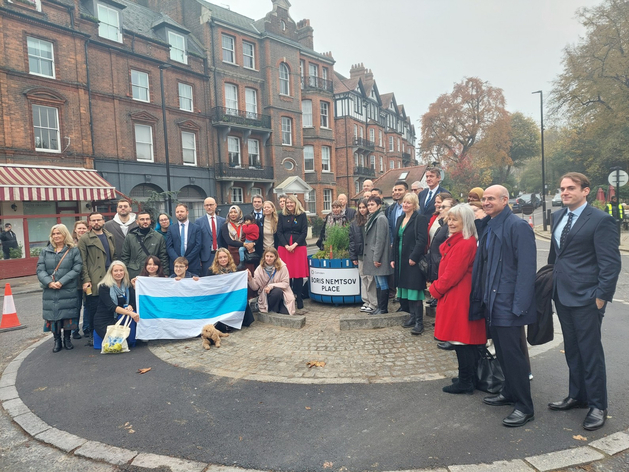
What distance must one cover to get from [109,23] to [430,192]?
70.3ft

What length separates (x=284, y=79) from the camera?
100 feet

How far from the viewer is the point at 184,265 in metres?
6.55

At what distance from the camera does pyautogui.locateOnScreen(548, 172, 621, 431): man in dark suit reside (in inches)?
130

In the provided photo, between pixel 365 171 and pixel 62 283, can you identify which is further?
pixel 365 171

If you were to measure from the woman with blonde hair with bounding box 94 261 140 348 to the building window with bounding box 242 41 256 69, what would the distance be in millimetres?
25597

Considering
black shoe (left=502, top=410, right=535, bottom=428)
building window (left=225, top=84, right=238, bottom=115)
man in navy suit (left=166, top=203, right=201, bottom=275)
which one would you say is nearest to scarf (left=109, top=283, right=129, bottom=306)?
man in navy suit (left=166, top=203, right=201, bottom=275)

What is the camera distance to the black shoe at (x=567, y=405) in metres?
3.72

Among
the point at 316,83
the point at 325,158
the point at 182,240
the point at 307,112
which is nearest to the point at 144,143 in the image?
the point at 307,112

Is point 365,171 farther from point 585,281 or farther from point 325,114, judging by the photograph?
point 585,281

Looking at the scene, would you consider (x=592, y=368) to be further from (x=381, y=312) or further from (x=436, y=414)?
(x=381, y=312)

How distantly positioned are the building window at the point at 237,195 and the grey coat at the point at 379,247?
2240 centimetres

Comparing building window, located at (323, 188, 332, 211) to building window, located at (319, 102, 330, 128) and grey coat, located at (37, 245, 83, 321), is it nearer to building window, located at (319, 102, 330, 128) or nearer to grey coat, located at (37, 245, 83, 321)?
building window, located at (319, 102, 330, 128)

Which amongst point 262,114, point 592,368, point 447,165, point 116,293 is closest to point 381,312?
point 592,368

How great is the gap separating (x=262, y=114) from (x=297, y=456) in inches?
1110
